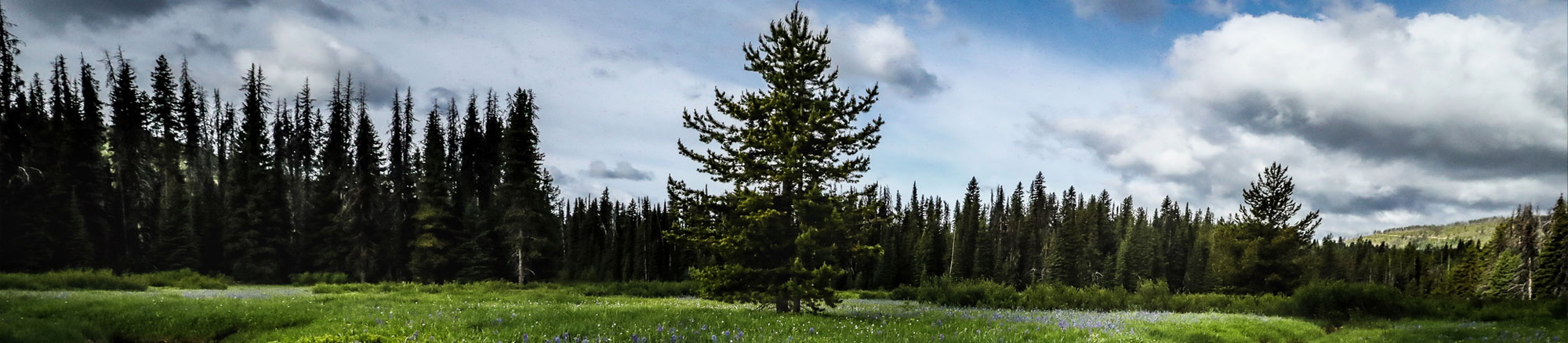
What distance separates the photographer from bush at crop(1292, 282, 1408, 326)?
98.1 ft

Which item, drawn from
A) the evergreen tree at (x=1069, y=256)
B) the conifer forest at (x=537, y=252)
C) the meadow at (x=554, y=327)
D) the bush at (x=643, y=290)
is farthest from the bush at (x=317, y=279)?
the evergreen tree at (x=1069, y=256)

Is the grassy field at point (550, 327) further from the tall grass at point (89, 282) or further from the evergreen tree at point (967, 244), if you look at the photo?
the evergreen tree at point (967, 244)

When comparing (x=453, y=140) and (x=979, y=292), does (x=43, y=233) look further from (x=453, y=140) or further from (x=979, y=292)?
(x=979, y=292)

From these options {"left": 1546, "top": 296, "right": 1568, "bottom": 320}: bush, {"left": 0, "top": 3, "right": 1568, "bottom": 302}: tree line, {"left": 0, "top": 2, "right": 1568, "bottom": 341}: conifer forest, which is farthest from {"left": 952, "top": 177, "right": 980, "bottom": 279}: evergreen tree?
{"left": 1546, "top": 296, "right": 1568, "bottom": 320}: bush

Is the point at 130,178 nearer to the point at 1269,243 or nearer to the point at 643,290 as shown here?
the point at 643,290

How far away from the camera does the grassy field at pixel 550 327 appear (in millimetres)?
11109

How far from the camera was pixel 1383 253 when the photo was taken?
153m

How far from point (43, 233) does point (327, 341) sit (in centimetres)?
4996

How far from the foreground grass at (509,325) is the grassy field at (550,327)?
4 centimetres

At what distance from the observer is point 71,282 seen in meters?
31.0

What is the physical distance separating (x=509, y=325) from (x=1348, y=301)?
116 feet

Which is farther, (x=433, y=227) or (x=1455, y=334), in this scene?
(x=433, y=227)

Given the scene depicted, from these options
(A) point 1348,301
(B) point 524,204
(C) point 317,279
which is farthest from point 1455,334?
(C) point 317,279

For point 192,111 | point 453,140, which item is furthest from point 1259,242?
point 192,111
